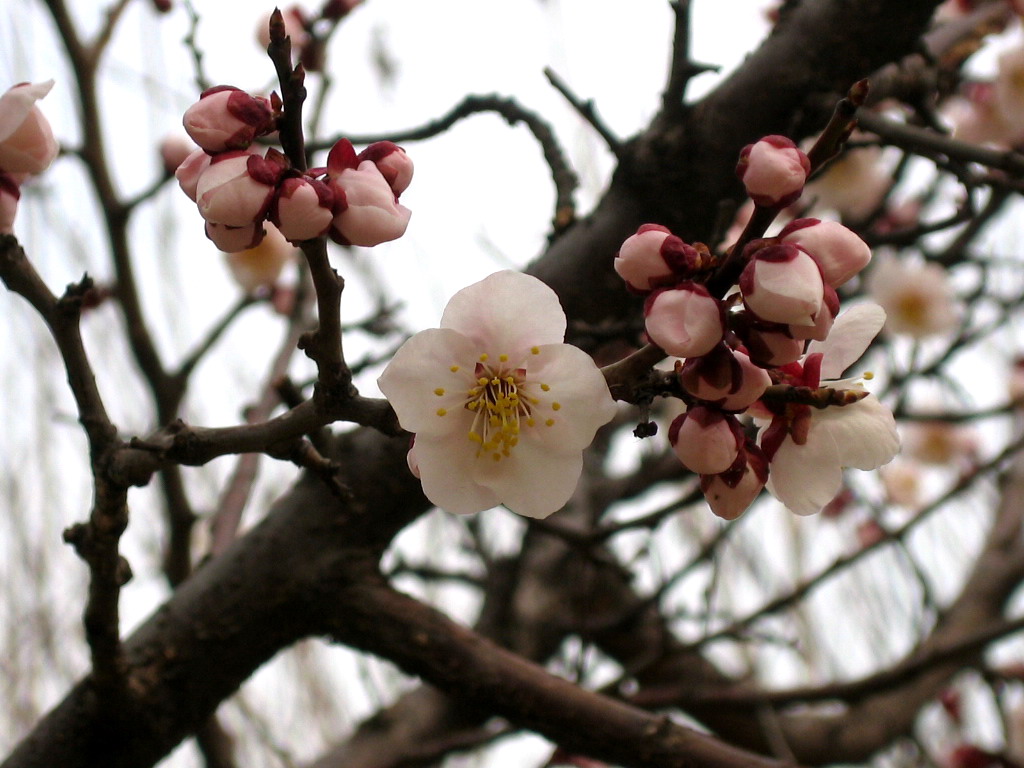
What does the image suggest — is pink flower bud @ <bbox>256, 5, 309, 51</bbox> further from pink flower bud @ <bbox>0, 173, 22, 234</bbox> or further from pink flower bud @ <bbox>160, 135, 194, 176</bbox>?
pink flower bud @ <bbox>0, 173, 22, 234</bbox>

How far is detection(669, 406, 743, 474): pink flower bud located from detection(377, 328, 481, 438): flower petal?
0.19 meters

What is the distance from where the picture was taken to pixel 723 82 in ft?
4.57

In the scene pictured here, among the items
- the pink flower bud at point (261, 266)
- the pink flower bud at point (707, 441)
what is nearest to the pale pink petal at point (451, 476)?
the pink flower bud at point (707, 441)

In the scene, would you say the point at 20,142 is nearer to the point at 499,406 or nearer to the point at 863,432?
the point at 499,406

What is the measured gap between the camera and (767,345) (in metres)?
0.63

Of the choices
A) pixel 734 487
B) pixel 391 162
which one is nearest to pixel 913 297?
pixel 734 487

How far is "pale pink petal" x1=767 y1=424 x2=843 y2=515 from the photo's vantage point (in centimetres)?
76

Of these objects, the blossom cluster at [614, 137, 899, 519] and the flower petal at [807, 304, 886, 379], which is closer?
the blossom cluster at [614, 137, 899, 519]

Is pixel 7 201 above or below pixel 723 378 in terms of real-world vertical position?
above

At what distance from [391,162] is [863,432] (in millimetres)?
452

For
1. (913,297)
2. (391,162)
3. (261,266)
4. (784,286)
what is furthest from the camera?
(913,297)

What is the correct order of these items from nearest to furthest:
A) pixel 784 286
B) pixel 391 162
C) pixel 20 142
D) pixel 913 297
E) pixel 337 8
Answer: pixel 784 286 → pixel 391 162 → pixel 20 142 → pixel 337 8 → pixel 913 297

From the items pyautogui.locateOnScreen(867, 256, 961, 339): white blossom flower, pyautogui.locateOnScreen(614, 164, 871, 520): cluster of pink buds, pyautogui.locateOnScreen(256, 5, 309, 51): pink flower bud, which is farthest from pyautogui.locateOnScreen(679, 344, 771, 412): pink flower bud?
pyautogui.locateOnScreen(867, 256, 961, 339): white blossom flower

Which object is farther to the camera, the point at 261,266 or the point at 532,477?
the point at 261,266
